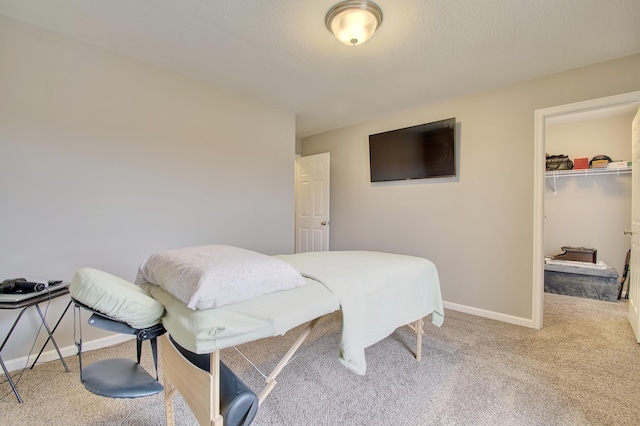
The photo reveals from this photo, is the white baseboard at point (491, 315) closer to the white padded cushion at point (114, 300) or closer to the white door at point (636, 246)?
the white door at point (636, 246)

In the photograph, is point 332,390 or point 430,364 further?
point 430,364

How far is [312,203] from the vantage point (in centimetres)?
436

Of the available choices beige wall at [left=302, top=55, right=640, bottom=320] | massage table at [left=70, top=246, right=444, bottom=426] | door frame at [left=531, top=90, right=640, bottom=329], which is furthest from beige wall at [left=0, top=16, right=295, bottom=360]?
door frame at [left=531, top=90, right=640, bottom=329]

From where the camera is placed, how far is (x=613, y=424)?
4.71 ft

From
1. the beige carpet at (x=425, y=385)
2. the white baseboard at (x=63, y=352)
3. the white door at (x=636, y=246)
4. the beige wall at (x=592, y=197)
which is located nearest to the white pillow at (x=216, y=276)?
the beige carpet at (x=425, y=385)

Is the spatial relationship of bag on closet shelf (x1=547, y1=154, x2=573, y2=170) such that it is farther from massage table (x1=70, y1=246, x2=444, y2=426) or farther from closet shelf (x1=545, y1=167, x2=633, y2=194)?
massage table (x1=70, y1=246, x2=444, y2=426)

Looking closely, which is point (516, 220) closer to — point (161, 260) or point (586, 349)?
point (586, 349)

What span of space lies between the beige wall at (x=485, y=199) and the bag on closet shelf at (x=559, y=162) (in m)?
2.01

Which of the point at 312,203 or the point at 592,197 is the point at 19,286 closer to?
the point at 312,203

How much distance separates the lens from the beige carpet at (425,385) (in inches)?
57.9

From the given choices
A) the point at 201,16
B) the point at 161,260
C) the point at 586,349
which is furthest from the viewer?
the point at 586,349

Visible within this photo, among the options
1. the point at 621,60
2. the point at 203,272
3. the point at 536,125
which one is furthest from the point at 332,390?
the point at 621,60

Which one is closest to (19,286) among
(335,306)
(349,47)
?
(335,306)

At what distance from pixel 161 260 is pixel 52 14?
1865 millimetres
